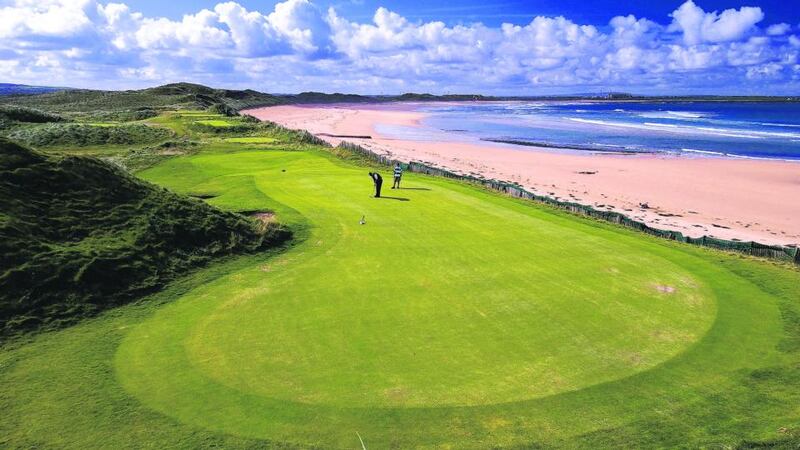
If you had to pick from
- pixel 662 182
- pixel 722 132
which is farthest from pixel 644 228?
pixel 722 132

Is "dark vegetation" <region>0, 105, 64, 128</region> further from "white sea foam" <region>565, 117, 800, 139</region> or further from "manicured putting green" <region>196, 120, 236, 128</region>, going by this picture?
"white sea foam" <region>565, 117, 800, 139</region>

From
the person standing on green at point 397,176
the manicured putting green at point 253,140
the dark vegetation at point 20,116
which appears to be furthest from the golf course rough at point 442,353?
the dark vegetation at point 20,116

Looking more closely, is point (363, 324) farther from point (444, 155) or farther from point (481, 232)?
point (444, 155)

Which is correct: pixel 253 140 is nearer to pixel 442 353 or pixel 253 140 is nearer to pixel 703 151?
pixel 442 353

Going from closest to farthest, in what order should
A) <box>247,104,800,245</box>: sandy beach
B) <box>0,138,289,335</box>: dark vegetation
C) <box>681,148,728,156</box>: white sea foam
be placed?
<box>0,138,289,335</box>: dark vegetation, <box>247,104,800,245</box>: sandy beach, <box>681,148,728,156</box>: white sea foam

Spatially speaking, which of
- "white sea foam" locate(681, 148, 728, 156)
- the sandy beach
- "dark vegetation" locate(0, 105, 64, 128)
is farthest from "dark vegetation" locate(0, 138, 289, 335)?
"white sea foam" locate(681, 148, 728, 156)

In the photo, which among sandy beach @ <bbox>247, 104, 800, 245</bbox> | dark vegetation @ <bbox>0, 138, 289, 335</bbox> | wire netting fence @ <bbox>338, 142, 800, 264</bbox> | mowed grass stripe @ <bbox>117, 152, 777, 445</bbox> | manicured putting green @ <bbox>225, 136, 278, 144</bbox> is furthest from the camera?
manicured putting green @ <bbox>225, 136, 278, 144</bbox>

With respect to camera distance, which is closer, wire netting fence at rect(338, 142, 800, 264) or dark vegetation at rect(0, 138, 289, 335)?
dark vegetation at rect(0, 138, 289, 335)

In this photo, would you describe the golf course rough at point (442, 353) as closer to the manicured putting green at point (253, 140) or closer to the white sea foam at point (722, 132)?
the manicured putting green at point (253, 140)
